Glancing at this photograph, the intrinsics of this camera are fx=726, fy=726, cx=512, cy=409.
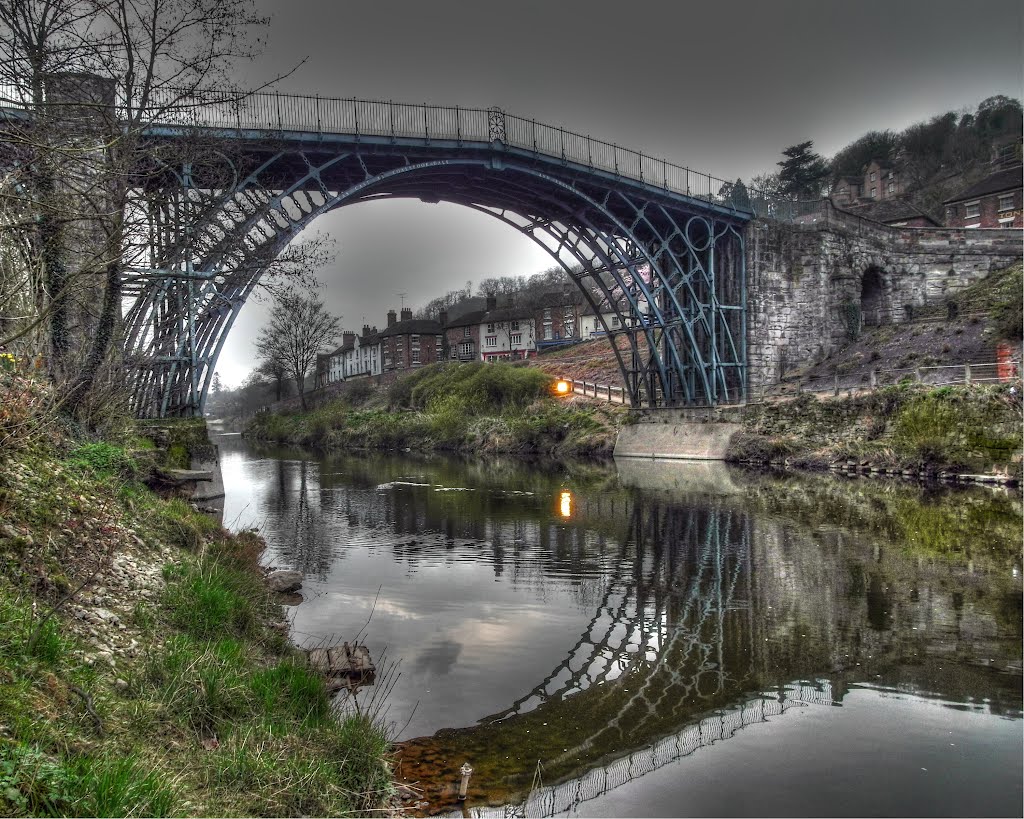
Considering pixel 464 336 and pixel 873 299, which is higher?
pixel 464 336

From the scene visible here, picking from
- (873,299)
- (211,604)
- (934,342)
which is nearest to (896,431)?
(934,342)

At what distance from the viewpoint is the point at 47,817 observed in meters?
2.94

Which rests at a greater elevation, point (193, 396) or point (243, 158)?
point (243, 158)

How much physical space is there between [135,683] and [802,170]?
252 ft

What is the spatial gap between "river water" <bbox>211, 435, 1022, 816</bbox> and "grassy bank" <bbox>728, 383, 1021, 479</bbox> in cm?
507

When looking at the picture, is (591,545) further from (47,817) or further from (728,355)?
(728,355)

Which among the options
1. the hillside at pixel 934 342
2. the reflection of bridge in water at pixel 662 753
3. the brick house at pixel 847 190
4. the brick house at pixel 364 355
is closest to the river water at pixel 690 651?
the reflection of bridge in water at pixel 662 753

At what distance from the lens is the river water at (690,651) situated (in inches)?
202

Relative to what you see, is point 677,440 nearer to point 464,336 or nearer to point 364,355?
point 464,336

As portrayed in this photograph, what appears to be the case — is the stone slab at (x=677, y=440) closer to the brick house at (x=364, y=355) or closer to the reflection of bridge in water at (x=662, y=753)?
the reflection of bridge in water at (x=662, y=753)

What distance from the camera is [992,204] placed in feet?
169

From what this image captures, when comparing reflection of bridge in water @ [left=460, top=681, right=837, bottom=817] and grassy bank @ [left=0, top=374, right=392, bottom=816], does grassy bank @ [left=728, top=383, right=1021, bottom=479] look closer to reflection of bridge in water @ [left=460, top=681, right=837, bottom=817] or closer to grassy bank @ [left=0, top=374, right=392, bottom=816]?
reflection of bridge in water @ [left=460, top=681, right=837, bottom=817]

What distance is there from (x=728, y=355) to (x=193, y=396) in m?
24.3

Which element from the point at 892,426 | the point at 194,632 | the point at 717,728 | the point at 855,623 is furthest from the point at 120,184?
the point at 892,426
